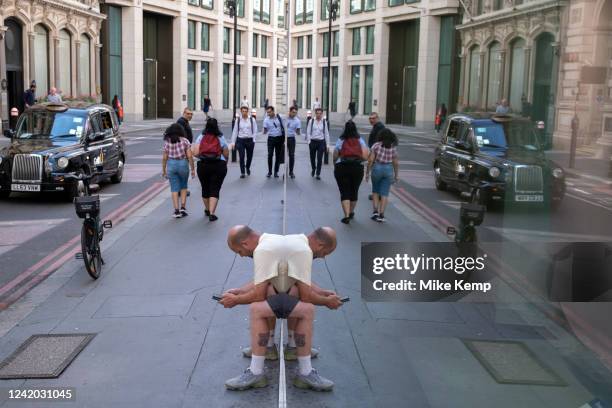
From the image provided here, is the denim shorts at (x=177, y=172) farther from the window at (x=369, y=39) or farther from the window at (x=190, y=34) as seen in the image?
the window at (x=190, y=34)

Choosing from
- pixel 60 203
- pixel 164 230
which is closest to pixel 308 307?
pixel 164 230

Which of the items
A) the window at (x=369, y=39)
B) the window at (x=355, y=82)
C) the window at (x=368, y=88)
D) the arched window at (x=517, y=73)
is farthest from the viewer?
the window at (x=368, y=88)

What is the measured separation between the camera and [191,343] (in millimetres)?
5793

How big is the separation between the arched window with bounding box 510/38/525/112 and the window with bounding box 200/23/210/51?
3374cm

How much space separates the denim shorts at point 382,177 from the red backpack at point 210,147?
2581 mm

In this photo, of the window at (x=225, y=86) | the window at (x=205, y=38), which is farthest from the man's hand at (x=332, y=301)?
the window at (x=225, y=86)

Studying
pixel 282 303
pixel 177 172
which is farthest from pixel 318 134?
pixel 282 303

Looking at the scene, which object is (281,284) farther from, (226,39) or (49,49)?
(226,39)

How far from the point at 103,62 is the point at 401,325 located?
3724 centimetres

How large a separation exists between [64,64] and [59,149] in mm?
22382

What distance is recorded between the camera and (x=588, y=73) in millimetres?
4000

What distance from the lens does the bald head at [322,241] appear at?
15.0ft

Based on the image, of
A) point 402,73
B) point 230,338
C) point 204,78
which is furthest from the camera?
point 204,78

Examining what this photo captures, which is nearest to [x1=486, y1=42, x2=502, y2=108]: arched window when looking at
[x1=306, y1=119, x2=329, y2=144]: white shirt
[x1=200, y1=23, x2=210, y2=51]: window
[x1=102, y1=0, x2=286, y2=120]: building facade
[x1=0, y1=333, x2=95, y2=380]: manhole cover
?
[x1=0, y1=333, x2=95, y2=380]: manhole cover
